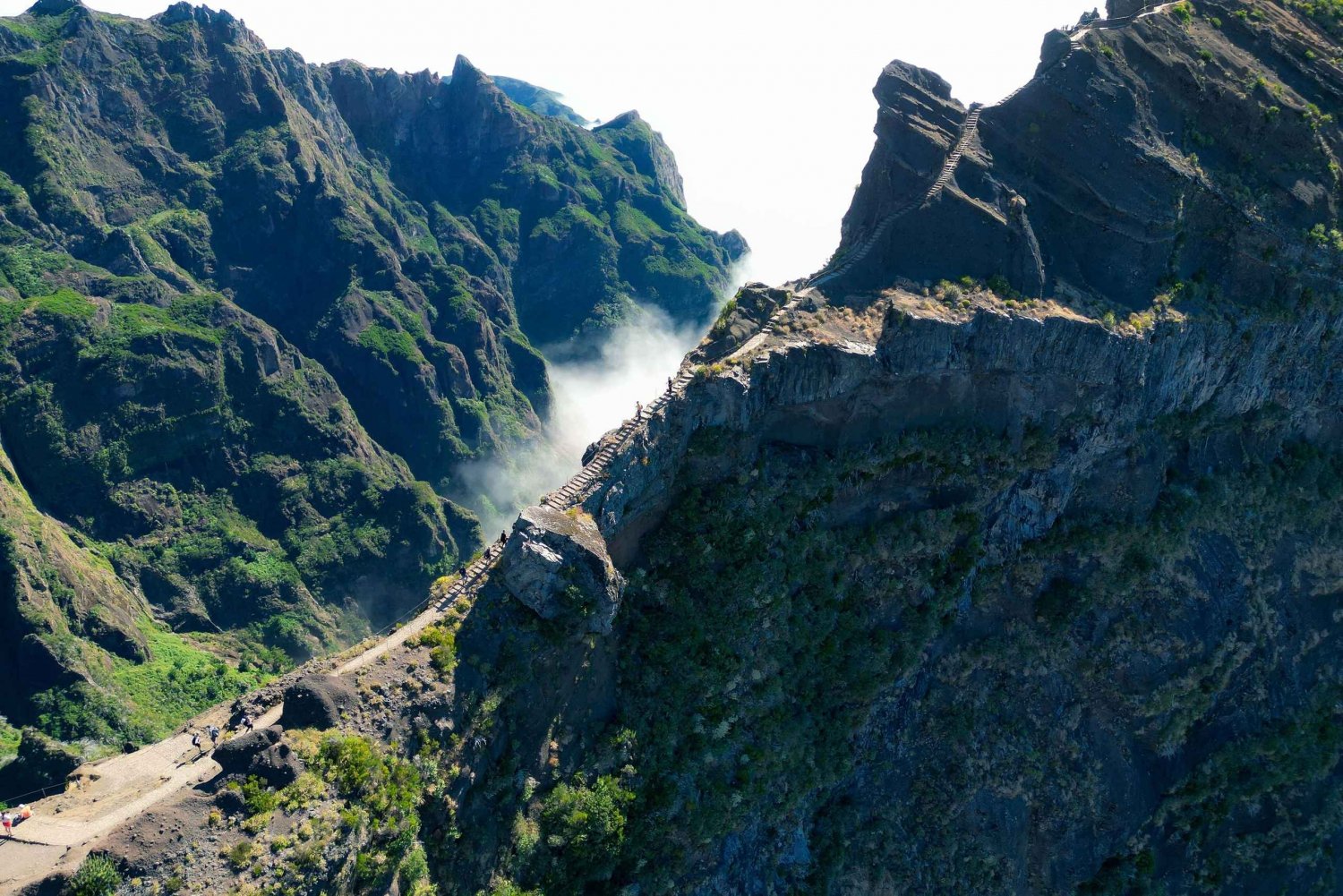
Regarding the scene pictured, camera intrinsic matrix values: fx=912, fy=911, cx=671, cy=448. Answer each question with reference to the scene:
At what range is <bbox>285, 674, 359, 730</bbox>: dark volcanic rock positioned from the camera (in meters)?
36.5

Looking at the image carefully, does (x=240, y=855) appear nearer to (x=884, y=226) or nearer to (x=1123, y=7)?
(x=884, y=226)

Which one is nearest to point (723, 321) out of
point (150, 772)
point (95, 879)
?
point (150, 772)

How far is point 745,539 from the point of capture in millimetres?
48375

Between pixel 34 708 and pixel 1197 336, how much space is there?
97.2 metres

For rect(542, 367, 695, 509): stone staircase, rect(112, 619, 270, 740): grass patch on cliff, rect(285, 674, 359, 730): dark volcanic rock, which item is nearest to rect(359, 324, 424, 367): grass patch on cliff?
rect(112, 619, 270, 740): grass patch on cliff

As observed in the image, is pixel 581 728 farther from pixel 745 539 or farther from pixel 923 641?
pixel 923 641

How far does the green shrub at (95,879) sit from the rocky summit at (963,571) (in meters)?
5.31

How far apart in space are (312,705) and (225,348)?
331 feet

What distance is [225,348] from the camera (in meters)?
123

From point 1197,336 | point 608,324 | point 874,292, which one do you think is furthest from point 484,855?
point 608,324

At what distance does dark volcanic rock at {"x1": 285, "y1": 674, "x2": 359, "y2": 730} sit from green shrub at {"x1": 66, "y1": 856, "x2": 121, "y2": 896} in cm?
766

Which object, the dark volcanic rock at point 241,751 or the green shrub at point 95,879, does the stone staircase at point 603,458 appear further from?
the green shrub at point 95,879

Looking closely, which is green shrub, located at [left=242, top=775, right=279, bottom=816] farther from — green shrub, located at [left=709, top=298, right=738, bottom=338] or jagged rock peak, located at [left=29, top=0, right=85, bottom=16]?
jagged rock peak, located at [left=29, top=0, right=85, bottom=16]

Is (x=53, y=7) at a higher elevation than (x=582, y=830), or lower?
higher
